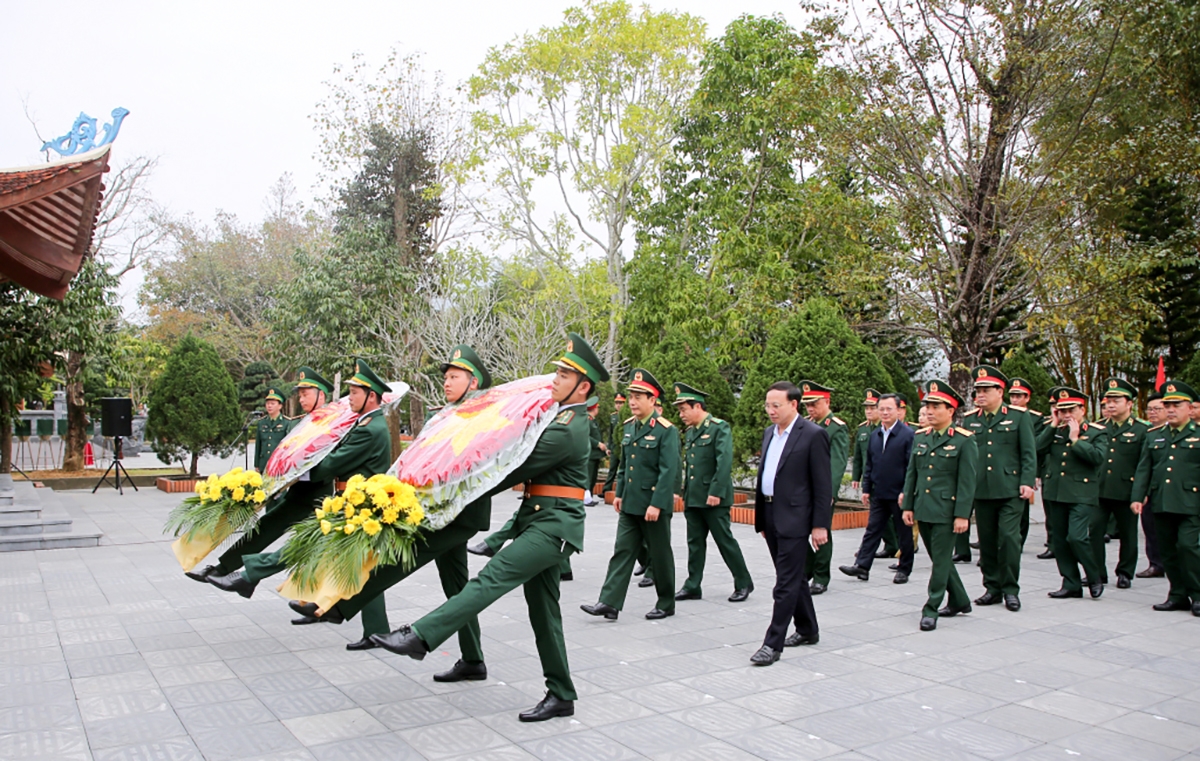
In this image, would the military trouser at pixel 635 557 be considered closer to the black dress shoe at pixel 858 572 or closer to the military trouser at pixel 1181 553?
the black dress shoe at pixel 858 572

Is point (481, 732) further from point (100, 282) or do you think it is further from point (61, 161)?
point (100, 282)

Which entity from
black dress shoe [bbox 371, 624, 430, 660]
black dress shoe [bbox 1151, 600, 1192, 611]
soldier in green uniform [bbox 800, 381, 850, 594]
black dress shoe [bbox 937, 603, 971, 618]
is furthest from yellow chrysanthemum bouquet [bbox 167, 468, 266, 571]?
black dress shoe [bbox 1151, 600, 1192, 611]

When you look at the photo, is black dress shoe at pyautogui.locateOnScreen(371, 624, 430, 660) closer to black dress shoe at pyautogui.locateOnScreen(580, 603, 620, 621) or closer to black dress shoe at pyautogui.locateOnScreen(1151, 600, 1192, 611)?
black dress shoe at pyautogui.locateOnScreen(580, 603, 620, 621)

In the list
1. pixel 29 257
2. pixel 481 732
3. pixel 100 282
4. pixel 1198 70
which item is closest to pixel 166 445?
pixel 100 282

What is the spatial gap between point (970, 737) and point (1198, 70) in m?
15.2

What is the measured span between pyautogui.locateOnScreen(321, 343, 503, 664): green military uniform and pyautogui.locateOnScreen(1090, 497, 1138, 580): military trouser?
5900 mm

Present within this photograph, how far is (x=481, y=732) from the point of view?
4297 millimetres

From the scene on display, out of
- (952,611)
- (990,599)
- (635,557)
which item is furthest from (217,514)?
(990,599)

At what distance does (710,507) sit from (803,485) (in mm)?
1954

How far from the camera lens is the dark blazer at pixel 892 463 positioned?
28.6 ft

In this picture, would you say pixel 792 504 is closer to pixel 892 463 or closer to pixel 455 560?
pixel 455 560

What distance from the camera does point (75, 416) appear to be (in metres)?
20.6

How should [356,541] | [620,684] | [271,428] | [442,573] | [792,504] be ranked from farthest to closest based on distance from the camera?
1. [271,428]
2. [792,504]
3. [442,573]
4. [620,684]
5. [356,541]

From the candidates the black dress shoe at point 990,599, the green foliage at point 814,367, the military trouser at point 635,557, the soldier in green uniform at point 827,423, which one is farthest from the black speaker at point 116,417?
the black dress shoe at point 990,599
